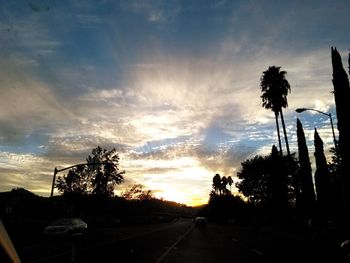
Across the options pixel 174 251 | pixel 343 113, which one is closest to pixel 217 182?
pixel 343 113

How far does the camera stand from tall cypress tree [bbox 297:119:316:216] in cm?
5176

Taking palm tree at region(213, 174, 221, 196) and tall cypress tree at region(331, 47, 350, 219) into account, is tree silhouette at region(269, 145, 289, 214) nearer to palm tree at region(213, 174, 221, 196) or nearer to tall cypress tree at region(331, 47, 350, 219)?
tall cypress tree at region(331, 47, 350, 219)

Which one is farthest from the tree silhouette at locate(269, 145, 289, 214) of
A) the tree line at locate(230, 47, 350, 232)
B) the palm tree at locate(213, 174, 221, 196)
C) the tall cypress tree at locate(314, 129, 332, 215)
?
the palm tree at locate(213, 174, 221, 196)

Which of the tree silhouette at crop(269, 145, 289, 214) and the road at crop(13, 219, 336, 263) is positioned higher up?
the tree silhouette at crop(269, 145, 289, 214)

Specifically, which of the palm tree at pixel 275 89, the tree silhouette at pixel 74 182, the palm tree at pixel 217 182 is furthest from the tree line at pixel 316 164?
the palm tree at pixel 217 182

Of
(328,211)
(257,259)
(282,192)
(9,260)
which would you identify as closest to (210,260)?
(257,259)

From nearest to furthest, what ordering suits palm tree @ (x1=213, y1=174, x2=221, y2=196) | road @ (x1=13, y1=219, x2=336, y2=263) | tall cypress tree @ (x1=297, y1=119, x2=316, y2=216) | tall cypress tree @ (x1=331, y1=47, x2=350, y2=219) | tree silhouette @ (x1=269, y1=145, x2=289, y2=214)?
road @ (x1=13, y1=219, x2=336, y2=263), tall cypress tree @ (x1=331, y1=47, x2=350, y2=219), tall cypress tree @ (x1=297, y1=119, x2=316, y2=216), tree silhouette @ (x1=269, y1=145, x2=289, y2=214), palm tree @ (x1=213, y1=174, x2=221, y2=196)

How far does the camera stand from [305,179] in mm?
53344

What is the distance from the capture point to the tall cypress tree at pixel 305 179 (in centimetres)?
5176

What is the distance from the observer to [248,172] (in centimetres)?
8000

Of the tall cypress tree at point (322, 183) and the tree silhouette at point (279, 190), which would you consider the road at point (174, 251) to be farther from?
the tree silhouette at point (279, 190)

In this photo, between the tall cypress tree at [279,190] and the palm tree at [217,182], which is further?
the palm tree at [217,182]

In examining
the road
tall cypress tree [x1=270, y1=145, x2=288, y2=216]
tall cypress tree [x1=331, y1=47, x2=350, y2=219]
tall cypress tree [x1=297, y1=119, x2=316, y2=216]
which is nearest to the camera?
the road

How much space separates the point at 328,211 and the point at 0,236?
55.4 metres
